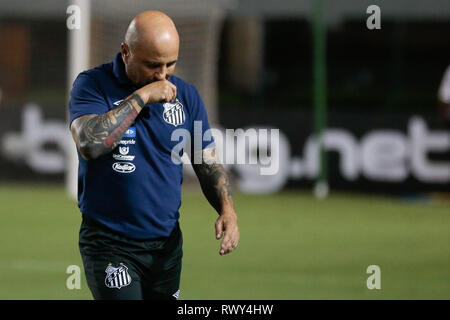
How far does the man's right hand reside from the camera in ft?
15.3

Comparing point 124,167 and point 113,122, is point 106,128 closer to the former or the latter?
point 113,122

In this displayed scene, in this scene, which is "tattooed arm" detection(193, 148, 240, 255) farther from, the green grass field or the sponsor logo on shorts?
the green grass field

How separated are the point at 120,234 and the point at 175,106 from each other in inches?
27.0

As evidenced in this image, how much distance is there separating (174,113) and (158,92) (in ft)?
0.87

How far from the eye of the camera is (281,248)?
11.4 m

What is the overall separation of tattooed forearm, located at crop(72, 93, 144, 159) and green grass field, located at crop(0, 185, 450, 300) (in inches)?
154

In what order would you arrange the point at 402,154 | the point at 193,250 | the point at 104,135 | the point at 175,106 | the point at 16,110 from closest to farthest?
1. the point at 104,135
2. the point at 175,106
3. the point at 193,250
4. the point at 402,154
5. the point at 16,110

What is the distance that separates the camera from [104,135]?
459 cm

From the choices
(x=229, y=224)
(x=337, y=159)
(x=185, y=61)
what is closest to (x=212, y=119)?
(x=185, y=61)
